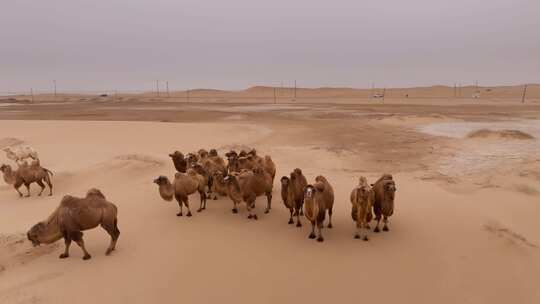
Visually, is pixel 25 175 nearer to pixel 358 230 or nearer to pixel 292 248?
pixel 292 248

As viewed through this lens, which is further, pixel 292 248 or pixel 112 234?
pixel 292 248

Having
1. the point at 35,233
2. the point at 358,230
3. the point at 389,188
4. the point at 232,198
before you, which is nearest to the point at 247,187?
the point at 232,198

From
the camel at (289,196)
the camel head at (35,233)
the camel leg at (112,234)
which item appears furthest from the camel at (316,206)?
the camel head at (35,233)

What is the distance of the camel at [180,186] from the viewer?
26.8ft

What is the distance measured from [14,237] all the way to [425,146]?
53.9 feet

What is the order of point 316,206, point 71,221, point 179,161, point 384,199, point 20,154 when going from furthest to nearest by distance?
1. point 20,154
2. point 179,161
3. point 384,199
4. point 316,206
5. point 71,221

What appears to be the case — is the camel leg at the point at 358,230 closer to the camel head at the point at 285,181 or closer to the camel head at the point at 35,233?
the camel head at the point at 285,181

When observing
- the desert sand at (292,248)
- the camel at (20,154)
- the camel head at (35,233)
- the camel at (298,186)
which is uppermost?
the camel at (298,186)

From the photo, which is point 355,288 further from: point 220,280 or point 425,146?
point 425,146

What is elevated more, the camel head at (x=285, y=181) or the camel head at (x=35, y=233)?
the camel head at (x=285, y=181)

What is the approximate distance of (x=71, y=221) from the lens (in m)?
6.00

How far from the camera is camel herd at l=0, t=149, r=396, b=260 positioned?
6.05 meters

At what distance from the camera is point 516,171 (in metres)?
11.7

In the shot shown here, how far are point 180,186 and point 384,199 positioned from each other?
4390 mm
